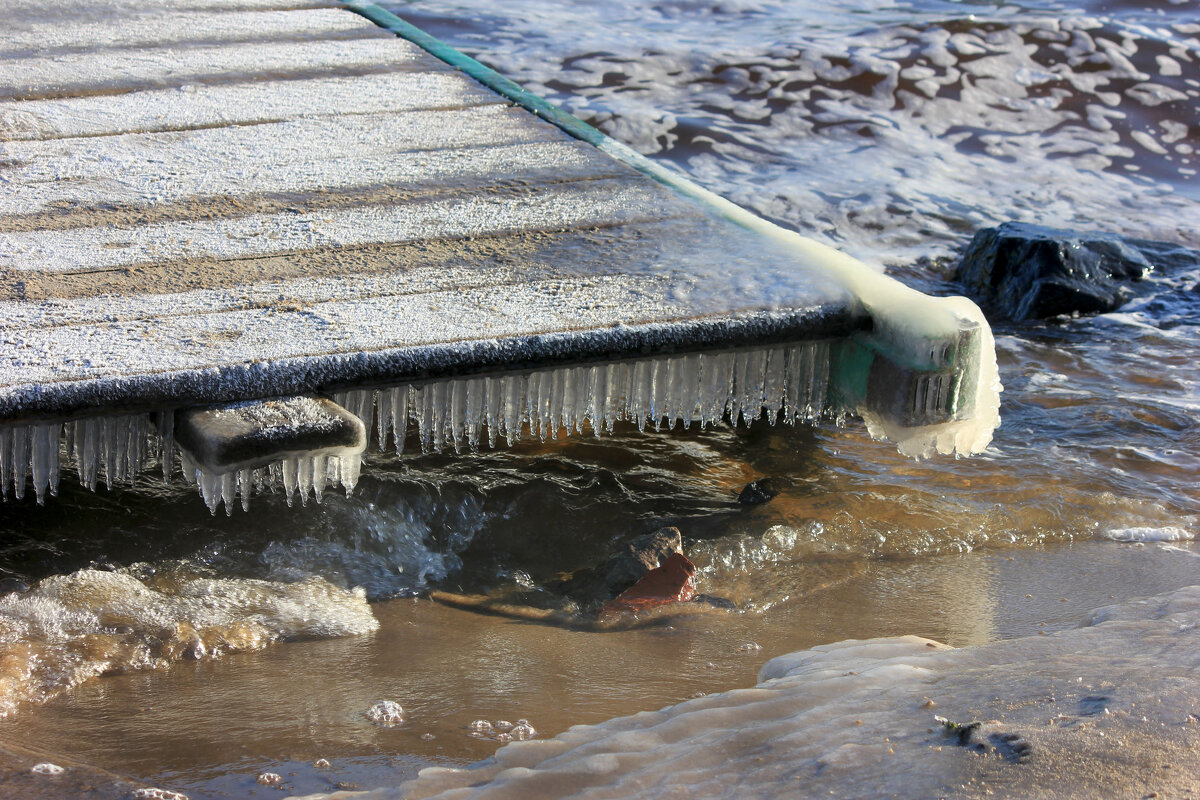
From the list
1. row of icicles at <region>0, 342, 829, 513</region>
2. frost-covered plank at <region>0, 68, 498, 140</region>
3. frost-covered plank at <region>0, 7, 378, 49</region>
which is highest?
frost-covered plank at <region>0, 7, 378, 49</region>

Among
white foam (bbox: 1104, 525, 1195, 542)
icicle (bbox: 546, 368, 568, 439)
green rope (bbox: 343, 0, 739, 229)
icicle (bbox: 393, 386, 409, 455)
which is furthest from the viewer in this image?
green rope (bbox: 343, 0, 739, 229)

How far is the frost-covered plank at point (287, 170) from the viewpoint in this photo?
3295 millimetres

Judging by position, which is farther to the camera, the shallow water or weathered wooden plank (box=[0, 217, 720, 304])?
weathered wooden plank (box=[0, 217, 720, 304])

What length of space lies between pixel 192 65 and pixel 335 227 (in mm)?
2130

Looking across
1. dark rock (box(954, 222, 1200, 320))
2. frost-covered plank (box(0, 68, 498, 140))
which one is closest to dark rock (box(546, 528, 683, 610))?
frost-covered plank (box(0, 68, 498, 140))

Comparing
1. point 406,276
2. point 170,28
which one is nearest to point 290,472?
Answer: point 406,276

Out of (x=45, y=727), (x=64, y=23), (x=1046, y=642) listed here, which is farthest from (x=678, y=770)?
(x=64, y=23)

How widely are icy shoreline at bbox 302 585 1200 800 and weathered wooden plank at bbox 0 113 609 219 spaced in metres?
2.03

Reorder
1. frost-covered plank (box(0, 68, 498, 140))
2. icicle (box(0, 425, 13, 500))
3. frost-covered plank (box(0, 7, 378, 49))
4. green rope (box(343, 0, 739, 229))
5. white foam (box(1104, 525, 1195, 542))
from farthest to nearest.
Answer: frost-covered plank (box(0, 7, 378, 49)), frost-covered plank (box(0, 68, 498, 140)), green rope (box(343, 0, 739, 229)), white foam (box(1104, 525, 1195, 542)), icicle (box(0, 425, 13, 500))

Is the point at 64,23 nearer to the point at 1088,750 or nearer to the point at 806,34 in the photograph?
the point at 1088,750

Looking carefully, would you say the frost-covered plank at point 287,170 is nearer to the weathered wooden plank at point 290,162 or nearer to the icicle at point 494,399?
the weathered wooden plank at point 290,162

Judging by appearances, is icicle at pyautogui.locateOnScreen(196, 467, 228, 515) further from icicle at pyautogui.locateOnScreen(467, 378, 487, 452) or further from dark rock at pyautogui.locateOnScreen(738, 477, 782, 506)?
A: dark rock at pyautogui.locateOnScreen(738, 477, 782, 506)

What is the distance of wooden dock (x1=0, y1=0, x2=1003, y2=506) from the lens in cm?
238

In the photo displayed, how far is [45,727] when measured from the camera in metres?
2.10
